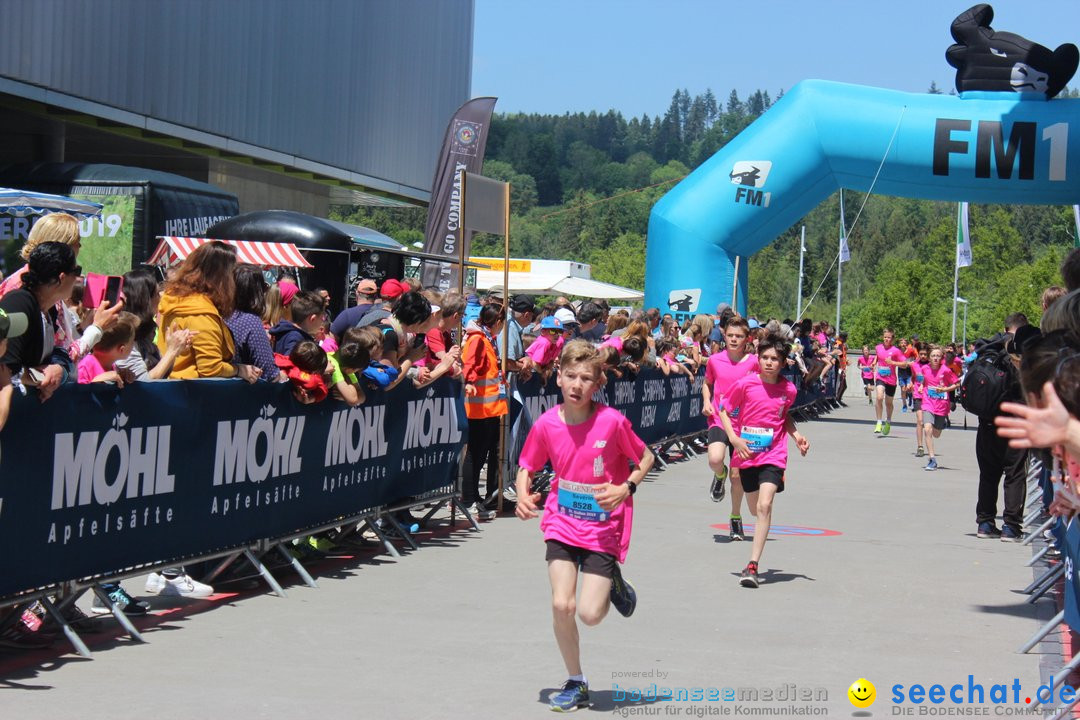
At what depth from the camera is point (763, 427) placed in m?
9.43

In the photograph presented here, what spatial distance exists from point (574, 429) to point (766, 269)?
111932mm

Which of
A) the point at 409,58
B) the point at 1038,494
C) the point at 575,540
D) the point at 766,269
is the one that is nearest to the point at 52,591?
the point at 575,540

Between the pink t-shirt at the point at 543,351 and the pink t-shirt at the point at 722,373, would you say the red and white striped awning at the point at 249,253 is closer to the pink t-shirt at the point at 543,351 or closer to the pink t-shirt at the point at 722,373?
the pink t-shirt at the point at 543,351

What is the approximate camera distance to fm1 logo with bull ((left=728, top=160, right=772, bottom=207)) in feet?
72.3

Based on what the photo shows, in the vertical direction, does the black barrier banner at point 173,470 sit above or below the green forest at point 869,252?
Result: below

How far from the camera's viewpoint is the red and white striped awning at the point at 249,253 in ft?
55.9

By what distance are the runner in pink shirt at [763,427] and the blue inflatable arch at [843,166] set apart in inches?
510

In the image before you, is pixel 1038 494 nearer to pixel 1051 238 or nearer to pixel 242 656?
pixel 242 656

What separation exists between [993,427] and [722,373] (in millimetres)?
2543

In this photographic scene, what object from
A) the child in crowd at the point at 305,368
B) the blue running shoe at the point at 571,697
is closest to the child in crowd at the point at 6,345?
the child in crowd at the point at 305,368

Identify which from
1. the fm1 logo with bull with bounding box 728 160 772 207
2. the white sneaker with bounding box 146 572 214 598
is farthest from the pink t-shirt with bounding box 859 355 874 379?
the white sneaker with bounding box 146 572 214 598

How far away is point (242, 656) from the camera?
6219 millimetres

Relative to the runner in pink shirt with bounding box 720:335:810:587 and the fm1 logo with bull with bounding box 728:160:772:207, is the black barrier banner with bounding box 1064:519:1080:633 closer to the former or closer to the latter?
the runner in pink shirt with bounding box 720:335:810:587

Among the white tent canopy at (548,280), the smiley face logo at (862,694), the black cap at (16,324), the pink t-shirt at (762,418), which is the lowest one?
the smiley face logo at (862,694)
